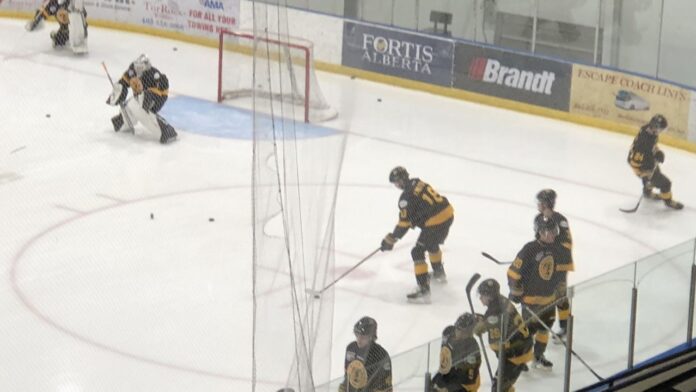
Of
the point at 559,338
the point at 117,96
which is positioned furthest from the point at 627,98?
the point at 559,338

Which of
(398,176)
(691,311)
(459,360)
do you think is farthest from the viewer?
(398,176)

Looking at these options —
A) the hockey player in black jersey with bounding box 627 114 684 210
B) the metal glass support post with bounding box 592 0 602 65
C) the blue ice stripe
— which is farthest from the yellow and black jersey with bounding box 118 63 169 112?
the hockey player in black jersey with bounding box 627 114 684 210

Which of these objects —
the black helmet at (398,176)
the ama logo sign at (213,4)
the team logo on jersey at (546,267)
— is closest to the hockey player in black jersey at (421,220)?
the black helmet at (398,176)

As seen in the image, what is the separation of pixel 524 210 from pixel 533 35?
3236 millimetres

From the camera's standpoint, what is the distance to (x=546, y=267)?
304 inches

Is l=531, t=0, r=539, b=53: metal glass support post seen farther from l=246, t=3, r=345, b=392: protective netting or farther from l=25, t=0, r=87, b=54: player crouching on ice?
l=246, t=3, r=345, b=392: protective netting

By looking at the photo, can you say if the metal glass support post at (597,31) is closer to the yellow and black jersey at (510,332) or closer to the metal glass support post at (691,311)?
the metal glass support post at (691,311)

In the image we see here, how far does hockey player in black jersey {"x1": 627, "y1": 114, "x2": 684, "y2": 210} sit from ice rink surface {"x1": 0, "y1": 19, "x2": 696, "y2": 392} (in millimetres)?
140

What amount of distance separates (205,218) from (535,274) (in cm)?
331

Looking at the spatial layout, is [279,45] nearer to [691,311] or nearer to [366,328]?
[366,328]

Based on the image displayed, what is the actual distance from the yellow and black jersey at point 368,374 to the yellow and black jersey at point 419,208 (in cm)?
272

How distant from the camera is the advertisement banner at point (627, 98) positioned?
488 inches

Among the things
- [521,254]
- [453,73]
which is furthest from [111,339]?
[453,73]

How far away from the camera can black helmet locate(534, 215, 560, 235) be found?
7.91 meters
